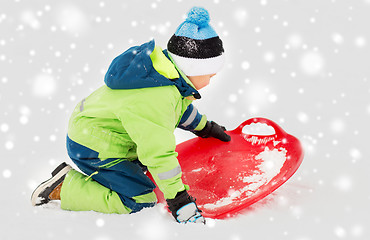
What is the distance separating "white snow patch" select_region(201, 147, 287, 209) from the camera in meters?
2.06

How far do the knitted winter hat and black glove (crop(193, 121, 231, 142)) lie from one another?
1.80 feet

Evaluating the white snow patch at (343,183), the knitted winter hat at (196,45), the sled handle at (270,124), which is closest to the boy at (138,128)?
the knitted winter hat at (196,45)

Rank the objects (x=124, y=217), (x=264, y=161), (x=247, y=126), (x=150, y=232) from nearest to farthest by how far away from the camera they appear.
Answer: (x=150, y=232)
(x=124, y=217)
(x=264, y=161)
(x=247, y=126)

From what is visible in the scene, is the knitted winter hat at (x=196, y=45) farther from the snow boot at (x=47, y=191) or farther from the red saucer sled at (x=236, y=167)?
the snow boot at (x=47, y=191)

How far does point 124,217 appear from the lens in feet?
6.29

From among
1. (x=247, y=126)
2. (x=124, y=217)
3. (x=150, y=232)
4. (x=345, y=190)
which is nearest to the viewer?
(x=150, y=232)

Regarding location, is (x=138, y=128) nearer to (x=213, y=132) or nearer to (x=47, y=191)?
(x=47, y=191)

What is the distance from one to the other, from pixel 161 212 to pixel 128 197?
0.14 metres

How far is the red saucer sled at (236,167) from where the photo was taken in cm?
201

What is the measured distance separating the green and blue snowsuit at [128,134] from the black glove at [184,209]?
0.09 ft

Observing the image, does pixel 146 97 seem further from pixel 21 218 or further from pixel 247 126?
pixel 247 126

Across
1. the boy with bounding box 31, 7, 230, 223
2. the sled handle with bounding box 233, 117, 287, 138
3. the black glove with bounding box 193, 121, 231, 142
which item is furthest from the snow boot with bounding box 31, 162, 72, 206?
the sled handle with bounding box 233, 117, 287, 138

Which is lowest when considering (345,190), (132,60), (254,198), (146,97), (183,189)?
(345,190)

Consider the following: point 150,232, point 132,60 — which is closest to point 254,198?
point 150,232
